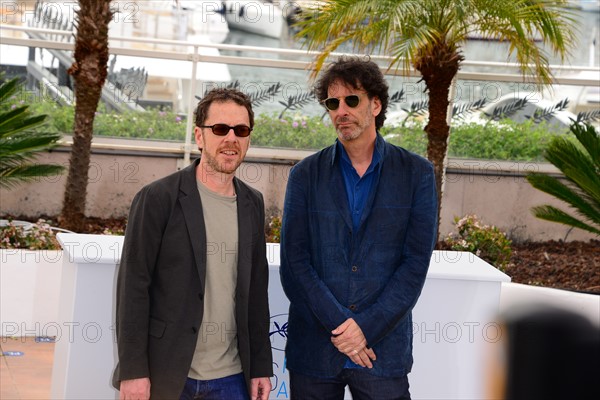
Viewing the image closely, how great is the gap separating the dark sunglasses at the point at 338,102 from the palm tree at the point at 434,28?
216 inches

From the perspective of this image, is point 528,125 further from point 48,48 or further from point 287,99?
point 48,48

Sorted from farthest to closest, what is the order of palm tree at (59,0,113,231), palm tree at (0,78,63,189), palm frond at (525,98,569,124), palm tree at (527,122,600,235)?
palm frond at (525,98,569,124) → palm tree at (59,0,113,231) → palm tree at (527,122,600,235) → palm tree at (0,78,63,189)

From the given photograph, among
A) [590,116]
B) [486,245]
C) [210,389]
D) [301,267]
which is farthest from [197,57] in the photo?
[210,389]

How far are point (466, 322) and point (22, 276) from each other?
4.65 metres

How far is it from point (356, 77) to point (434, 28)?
19.7 ft

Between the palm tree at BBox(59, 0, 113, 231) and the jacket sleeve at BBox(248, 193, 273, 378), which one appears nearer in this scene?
the jacket sleeve at BBox(248, 193, 273, 378)

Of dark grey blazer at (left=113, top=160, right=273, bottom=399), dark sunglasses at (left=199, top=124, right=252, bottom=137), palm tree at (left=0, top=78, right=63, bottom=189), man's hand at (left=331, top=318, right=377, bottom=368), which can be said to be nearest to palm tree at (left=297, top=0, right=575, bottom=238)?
palm tree at (left=0, top=78, right=63, bottom=189)

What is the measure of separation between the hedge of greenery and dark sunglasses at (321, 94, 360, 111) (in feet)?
24.1

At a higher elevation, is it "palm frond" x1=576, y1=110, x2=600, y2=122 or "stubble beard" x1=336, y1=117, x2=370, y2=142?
"palm frond" x1=576, y1=110, x2=600, y2=122

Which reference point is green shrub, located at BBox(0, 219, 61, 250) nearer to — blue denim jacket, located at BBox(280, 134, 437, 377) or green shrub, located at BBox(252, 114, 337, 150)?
green shrub, located at BBox(252, 114, 337, 150)

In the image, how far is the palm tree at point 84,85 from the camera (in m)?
9.45

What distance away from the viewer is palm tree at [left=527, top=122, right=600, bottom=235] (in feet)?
29.3

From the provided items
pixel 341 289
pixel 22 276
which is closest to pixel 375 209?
pixel 341 289

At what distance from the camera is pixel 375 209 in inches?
142
